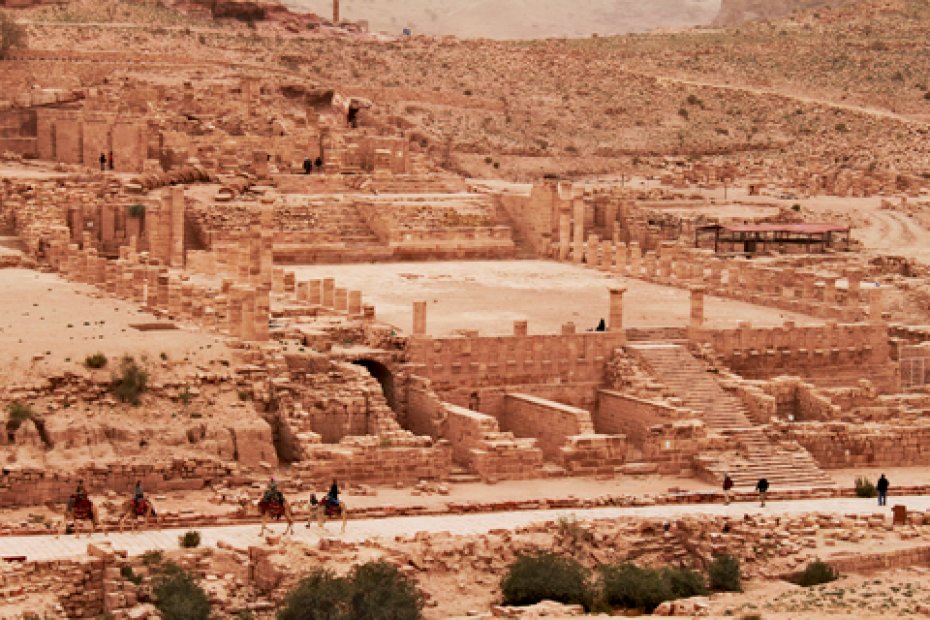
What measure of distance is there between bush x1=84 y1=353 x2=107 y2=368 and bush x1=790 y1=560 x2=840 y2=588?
11.8m

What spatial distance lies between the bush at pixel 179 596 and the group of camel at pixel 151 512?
8.09ft

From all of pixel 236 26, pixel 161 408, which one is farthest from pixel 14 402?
pixel 236 26

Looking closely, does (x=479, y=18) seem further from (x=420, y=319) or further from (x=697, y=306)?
(x=420, y=319)

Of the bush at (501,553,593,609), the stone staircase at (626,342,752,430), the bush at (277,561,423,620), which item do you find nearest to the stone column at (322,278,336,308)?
the stone staircase at (626,342,752,430)

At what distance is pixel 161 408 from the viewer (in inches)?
1678

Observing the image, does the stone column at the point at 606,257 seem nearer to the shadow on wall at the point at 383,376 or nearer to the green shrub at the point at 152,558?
the shadow on wall at the point at 383,376

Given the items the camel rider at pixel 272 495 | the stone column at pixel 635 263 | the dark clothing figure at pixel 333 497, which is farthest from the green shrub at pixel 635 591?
the stone column at pixel 635 263

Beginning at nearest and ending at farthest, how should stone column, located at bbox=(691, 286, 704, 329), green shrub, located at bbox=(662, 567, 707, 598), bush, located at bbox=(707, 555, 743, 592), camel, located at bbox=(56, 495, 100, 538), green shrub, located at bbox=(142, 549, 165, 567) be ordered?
green shrub, located at bbox=(142, 549, 165, 567) < green shrub, located at bbox=(662, 567, 707, 598) < camel, located at bbox=(56, 495, 100, 538) < bush, located at bbox=(707, 555, 743, 592) < stone column, located at bbox=(691, 286, 704, 329)

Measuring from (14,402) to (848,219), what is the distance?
3832cm

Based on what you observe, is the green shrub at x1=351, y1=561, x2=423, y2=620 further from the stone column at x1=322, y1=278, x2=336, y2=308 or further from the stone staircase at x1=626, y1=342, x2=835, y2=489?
the stone column at x1=322, y1=278, x2=336, y2=308

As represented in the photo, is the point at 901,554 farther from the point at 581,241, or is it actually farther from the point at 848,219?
the point at 848,219

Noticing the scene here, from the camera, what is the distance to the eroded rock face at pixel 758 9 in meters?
151

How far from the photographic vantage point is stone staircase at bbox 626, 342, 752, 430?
48.0 metres

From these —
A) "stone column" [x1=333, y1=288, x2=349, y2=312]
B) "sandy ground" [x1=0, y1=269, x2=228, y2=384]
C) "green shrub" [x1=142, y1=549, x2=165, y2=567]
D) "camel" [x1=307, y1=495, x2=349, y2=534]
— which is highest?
"stone column" [x1=333, y1=288, x2=349, y2=312]
